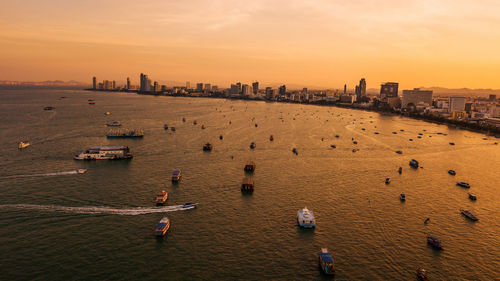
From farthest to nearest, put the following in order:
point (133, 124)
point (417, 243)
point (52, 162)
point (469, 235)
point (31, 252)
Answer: point (133, 124) → point (52, 162) → point (469, 235) → point (417, 243) → point (31, 252)

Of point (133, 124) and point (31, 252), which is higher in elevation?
point (133, 124)

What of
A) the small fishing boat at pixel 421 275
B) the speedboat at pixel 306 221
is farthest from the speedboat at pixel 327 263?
the small fishing boat at pixel 421 275

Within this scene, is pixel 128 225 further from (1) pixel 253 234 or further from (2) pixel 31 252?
(1) pixel 253 234

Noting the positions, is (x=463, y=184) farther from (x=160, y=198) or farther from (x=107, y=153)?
(x=107, y=153)

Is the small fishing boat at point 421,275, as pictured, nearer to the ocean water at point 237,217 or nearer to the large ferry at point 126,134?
the ocean water at point 237,217

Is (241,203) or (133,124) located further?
(133,124)

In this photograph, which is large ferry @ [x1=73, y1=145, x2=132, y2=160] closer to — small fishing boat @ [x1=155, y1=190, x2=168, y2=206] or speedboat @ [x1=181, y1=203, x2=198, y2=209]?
small fishing boat @ [x1=155, y1=190, x2=168, y2=206]

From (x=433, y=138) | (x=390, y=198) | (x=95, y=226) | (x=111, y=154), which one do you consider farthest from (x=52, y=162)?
(x=433, y=138)
